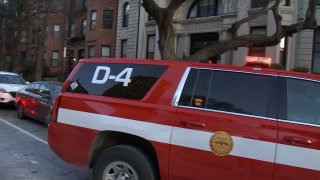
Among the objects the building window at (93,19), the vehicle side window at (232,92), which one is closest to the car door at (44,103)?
the vehicle side window at (232,92)

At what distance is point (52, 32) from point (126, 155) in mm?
44586

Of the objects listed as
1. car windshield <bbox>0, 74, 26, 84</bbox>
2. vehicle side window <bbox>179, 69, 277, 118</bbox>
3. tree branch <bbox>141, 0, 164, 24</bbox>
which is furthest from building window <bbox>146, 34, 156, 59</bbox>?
vehicle side window <bbox>179, 69, 277, 118</bbox>

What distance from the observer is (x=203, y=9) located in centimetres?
2870

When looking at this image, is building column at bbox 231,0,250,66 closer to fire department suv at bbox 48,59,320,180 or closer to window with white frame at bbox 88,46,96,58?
window with white frame at bbox 88,46,96,58

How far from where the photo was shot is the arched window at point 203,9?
90.8 ft

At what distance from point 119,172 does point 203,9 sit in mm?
23795

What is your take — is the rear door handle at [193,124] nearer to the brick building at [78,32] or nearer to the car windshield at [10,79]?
the car windshield at [10,79]

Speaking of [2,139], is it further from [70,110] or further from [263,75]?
[263,75]

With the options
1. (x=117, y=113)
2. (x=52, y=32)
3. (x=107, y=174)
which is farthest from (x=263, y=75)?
(x=52, y=32)

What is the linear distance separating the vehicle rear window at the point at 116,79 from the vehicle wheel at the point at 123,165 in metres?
0.65

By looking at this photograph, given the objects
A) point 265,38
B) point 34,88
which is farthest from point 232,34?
point 34,88

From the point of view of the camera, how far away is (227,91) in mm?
5297

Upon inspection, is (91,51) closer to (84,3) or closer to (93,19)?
(93,19)

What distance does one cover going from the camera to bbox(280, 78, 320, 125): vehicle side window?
15.9 feet
